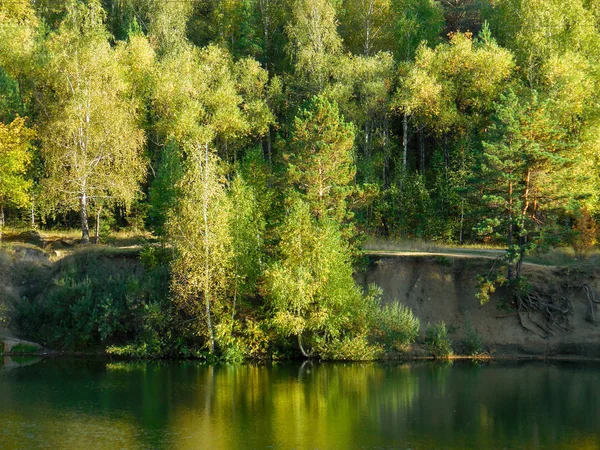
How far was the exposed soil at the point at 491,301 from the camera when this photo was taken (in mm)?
43938

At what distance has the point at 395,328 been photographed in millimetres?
42438

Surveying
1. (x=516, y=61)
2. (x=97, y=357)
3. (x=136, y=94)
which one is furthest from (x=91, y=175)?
(x=516, y=61)

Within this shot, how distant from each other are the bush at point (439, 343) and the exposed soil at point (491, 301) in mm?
939

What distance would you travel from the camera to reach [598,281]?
146ft

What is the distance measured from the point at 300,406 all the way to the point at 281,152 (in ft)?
67.4

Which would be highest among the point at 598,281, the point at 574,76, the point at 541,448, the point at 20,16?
the point at 20,16

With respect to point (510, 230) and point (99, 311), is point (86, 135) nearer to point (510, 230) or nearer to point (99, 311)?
point (99, 311)

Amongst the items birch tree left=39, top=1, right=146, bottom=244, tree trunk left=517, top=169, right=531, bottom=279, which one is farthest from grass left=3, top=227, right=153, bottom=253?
tree trunk left=517, top=169, right=531, bottom=279

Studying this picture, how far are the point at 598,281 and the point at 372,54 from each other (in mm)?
32117

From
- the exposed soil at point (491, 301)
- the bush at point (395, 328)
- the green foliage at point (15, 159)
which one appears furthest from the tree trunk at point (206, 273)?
the green foliage at point (15, 159)

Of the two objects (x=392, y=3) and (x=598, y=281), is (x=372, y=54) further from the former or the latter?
(x=598, y=281)

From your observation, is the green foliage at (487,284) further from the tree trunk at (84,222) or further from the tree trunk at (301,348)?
the tree trunk at (84,222)

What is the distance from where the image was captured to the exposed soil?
43938 millimetres

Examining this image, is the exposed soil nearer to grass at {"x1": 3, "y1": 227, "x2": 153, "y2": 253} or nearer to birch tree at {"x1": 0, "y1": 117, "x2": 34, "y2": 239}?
grass at {"x1": 3, "y1": 227, "x2": 153, "y2": 253}
